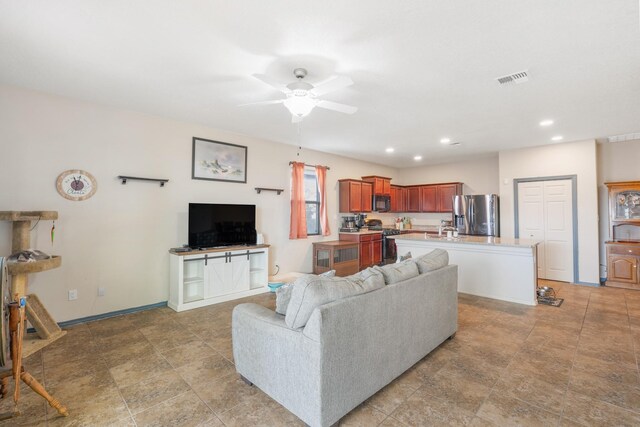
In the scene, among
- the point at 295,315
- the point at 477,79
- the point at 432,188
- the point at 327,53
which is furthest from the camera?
the point at 432,188

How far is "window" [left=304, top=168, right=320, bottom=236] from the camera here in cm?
648

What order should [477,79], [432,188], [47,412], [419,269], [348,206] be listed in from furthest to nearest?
1. [432,188]
2. [348,206]
3. [477,79]
4. [419,269]
5. [47,412]

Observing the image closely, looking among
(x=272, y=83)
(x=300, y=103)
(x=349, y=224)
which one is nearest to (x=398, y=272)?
(x=300, y=103)

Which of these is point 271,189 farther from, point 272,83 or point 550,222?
point 550,222

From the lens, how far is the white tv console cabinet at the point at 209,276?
4.12 metres

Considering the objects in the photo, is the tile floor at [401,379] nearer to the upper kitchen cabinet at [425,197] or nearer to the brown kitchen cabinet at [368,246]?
the brown kitchen cabinet at [368,246]

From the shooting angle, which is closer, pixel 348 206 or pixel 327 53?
pixel 327 53

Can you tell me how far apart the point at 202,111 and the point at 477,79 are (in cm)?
336

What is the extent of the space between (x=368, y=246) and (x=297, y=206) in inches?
80.9

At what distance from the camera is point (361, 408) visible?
203cm

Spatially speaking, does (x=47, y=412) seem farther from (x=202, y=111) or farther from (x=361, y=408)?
(x=202, y=111)

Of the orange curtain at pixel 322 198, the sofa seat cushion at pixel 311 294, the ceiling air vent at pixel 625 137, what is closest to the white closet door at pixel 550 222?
the ceiling air vent at pixel 625 137

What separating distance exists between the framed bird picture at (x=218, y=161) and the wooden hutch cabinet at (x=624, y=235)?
6.55 m

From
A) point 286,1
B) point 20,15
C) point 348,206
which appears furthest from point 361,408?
point 348,206
